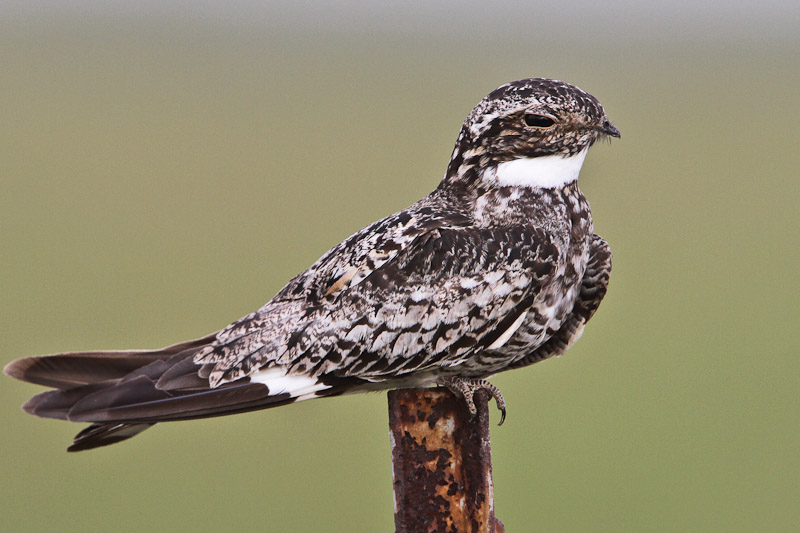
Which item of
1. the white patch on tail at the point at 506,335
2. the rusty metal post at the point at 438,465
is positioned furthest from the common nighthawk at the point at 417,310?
the rusty metal post at the point at 438,465

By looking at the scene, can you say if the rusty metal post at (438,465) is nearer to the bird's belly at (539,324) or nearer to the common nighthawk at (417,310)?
the common nighthawk at (417,310)

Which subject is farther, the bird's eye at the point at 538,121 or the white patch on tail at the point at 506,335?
the bird's eye at the point at 538,121

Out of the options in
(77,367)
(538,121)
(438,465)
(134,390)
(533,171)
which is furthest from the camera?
(533,171)

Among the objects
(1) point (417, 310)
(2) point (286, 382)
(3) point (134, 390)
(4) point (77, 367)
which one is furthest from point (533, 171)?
(4) point (77, 367)

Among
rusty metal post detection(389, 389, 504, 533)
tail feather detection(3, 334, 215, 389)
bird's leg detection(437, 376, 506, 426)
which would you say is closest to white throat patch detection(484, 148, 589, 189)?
bird's leg detection(437, 376, 506, 426)

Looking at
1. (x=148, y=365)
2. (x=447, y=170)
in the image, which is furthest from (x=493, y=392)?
(x=148, y=365)

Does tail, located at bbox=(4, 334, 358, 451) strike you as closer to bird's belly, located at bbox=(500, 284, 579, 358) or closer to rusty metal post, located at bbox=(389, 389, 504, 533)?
rusty metal post, located at bbox=(389, 389, 504, 533)

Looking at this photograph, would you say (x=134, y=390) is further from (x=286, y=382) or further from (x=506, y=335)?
(x=506, y=335)

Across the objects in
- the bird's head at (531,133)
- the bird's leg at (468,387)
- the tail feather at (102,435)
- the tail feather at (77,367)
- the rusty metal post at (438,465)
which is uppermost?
the bird's head at (531,133)
